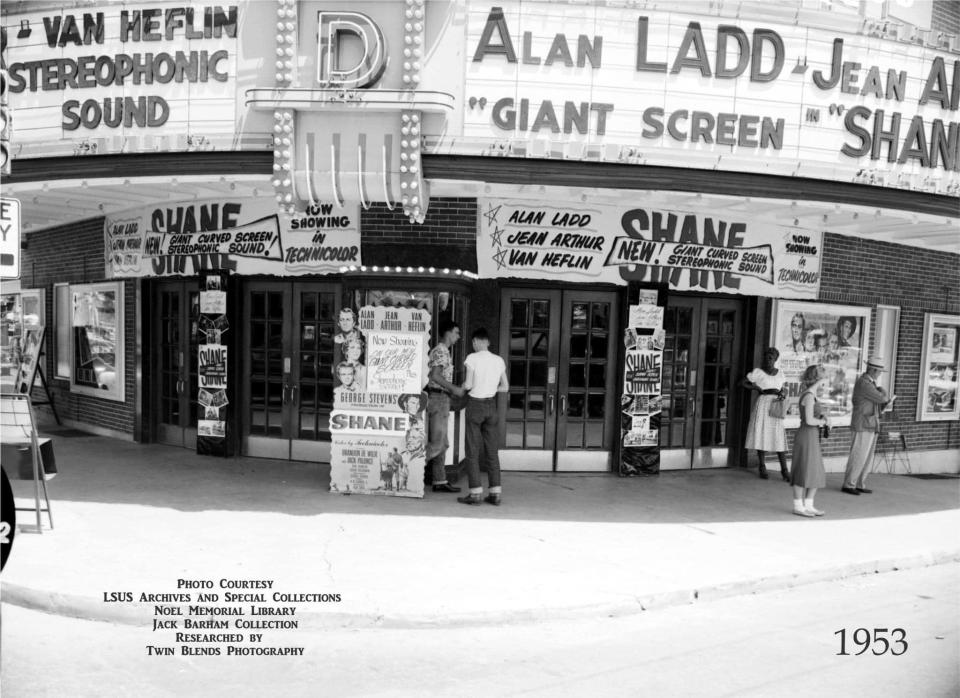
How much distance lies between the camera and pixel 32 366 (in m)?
13.6

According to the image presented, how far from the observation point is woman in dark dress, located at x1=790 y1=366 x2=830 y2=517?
8734 mm

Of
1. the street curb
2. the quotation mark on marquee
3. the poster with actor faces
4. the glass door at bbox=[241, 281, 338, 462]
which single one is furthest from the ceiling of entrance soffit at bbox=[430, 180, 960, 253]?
the street curb

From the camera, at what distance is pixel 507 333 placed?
33.9ft

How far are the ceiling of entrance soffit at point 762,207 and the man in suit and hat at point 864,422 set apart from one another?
186 centimetres

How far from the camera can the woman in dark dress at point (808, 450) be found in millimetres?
8734

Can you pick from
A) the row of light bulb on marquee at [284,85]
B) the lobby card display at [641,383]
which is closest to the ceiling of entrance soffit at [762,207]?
the lobby card display at [641,383]

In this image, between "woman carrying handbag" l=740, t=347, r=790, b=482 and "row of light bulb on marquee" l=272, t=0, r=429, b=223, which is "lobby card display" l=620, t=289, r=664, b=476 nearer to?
"woman carrying handbag" l=740, t=347, r=790, b=482

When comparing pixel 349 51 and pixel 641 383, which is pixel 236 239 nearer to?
pixel 349 51

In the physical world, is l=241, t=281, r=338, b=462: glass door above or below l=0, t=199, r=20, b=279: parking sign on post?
below

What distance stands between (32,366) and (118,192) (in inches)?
214

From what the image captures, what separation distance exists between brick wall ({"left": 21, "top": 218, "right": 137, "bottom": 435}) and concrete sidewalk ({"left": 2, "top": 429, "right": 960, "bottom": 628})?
1833 millimetres

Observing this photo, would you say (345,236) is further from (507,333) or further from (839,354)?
(839,354)

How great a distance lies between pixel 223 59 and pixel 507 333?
471 centimetres


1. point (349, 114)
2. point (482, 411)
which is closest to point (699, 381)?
point (482, 411)
